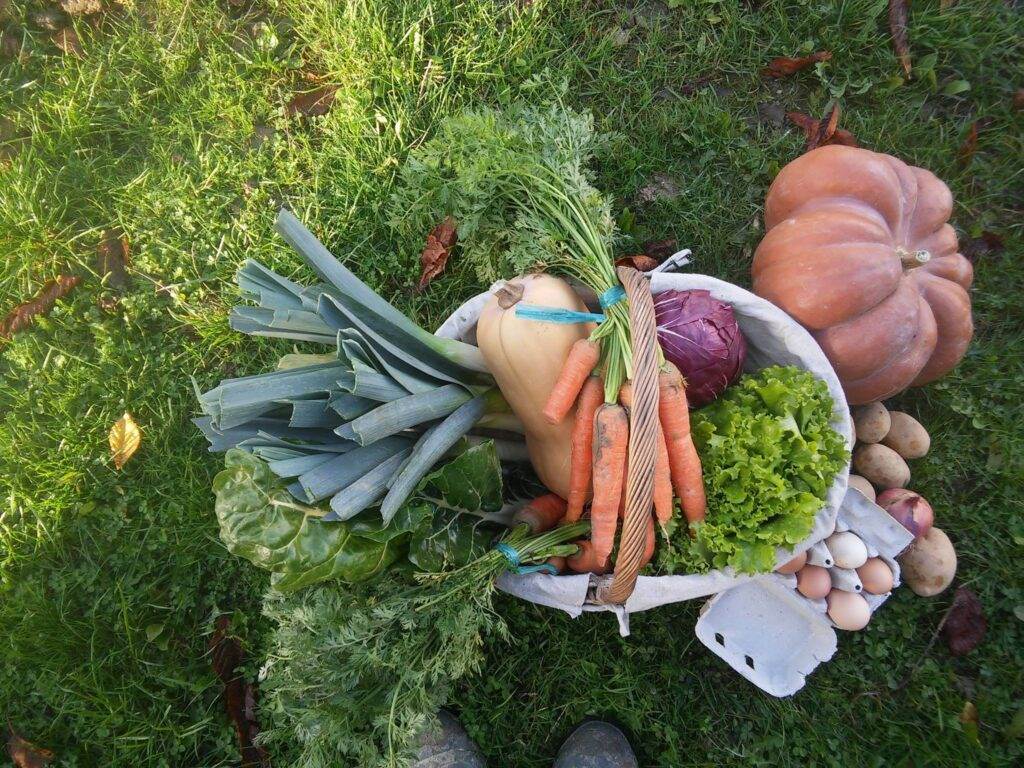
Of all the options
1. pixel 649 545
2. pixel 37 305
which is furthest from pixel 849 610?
pixel 37 305

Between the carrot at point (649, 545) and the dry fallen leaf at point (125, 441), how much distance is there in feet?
6.58

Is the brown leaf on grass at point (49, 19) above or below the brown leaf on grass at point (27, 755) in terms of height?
above

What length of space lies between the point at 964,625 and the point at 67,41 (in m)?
4.18

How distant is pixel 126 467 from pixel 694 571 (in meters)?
2.17

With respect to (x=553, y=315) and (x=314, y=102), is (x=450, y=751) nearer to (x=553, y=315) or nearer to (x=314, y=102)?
(x=553, y=315)

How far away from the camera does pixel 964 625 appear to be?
237 cm

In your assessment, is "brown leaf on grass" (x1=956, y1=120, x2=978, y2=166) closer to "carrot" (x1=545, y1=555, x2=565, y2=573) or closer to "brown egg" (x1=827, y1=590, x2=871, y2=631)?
"brown egg" (x1=827, y1=590, x2=871, y2=631)

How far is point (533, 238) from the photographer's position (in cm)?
204

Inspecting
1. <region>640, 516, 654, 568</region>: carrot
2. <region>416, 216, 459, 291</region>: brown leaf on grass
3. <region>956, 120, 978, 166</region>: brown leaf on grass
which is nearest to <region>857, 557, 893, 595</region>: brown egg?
<region>640, 516, 654, 568</region>: carrot

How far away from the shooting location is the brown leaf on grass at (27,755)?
2408 mm

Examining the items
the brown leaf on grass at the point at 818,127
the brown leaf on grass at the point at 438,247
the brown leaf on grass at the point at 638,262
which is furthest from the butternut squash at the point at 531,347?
the brown leaf on grass at the point at 818,127

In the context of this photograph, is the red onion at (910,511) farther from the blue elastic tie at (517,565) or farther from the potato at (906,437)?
the blue elastic tie at (517,565)

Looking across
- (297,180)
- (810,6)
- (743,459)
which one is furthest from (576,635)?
(810,6)

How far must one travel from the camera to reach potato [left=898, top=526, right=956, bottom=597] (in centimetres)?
226
